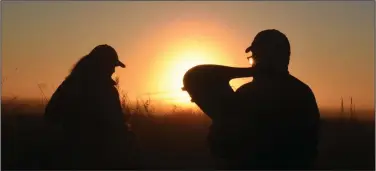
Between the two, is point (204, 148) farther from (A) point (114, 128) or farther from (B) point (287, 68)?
(B) point (287, 68)

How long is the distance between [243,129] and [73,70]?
3.58 meters

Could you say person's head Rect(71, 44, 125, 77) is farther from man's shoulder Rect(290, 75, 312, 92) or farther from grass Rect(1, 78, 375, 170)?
man's shoulder Rect(290, 75, 312, 92)

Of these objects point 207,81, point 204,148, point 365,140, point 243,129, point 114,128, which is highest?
point 207,81

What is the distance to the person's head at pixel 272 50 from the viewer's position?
4.64 meters

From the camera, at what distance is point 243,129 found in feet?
14.8

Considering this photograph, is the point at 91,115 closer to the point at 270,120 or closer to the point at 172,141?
the point at 172,141

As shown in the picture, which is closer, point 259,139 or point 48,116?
point 259,139

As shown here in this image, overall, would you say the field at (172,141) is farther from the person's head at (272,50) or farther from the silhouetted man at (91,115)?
the person's head at (272,50)

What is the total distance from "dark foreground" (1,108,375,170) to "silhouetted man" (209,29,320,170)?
6.63ft

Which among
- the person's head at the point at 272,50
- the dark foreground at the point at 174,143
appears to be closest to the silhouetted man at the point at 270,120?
the person's head at the point at 272,50

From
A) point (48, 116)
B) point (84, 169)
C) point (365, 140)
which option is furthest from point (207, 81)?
point (365, 140)

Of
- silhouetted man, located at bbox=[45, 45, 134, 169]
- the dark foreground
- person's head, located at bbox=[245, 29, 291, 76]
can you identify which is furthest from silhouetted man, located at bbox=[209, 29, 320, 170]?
silhouetted man, located at bbox=[45, 45, 134, 169]

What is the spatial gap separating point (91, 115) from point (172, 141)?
223cm

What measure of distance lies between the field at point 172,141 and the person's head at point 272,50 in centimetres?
226
